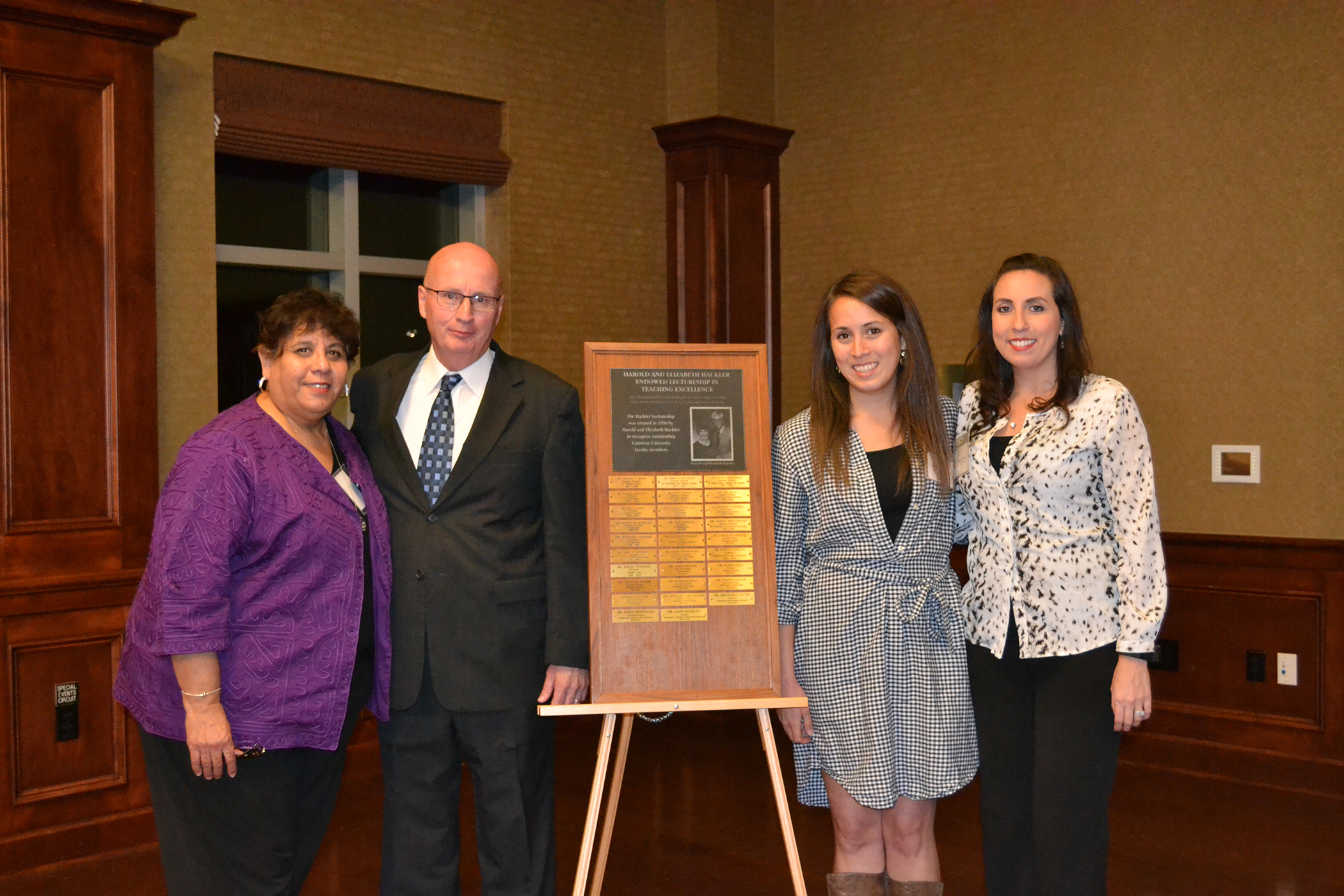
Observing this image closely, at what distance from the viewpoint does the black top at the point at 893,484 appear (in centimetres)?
272

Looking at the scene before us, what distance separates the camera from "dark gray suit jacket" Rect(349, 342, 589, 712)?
106 inches

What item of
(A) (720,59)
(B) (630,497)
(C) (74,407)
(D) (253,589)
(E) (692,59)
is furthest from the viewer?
(E) (692,59)

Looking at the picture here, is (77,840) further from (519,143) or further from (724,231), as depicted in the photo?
(724,231)

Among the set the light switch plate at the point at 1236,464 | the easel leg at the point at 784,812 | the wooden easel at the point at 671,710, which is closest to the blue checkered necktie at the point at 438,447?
the wooden easel at the point at 671,710

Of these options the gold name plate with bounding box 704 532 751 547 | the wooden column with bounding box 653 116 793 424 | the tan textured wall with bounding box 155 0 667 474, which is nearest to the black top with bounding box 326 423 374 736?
the gold name plate with bounding box 704 532 751 547

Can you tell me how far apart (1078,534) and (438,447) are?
138 cm

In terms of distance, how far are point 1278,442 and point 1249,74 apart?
1.45m

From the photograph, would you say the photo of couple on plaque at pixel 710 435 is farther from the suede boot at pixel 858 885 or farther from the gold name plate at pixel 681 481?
the suede boot at pixel 858 885

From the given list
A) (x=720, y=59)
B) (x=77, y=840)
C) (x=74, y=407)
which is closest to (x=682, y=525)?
(x=74, y=407)

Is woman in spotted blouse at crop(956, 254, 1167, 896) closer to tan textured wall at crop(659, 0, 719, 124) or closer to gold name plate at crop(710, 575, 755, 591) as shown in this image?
gold name plate at crop(710, 575, 755, 591)

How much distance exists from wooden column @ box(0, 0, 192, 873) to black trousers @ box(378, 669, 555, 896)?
190cm

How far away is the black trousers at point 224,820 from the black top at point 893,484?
127 cm

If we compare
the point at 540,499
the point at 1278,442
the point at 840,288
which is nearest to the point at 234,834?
the point at 540,499

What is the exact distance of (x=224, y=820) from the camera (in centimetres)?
247
